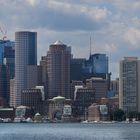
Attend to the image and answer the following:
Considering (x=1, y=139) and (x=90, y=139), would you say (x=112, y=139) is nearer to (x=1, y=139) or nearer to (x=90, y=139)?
(x=90, y=139)

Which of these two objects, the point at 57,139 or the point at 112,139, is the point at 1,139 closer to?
the point at 57,139

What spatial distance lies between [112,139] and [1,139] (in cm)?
1868

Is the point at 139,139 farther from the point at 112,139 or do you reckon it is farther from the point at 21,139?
the point at 21,139

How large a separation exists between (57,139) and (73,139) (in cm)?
374

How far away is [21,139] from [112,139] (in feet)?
52.0

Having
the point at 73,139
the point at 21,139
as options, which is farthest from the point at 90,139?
the point at 21,139

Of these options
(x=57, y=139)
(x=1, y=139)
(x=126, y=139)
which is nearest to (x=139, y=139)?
(x=126, y=139)

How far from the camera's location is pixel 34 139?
138625 millimetres

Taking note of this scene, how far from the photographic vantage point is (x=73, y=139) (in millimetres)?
136375

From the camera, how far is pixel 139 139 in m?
135

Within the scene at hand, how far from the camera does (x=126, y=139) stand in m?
138

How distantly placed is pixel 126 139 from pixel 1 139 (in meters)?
21.0

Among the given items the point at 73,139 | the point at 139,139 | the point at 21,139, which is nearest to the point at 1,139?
the point at 21,139

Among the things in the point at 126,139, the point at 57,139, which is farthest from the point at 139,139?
the point at 57,139
